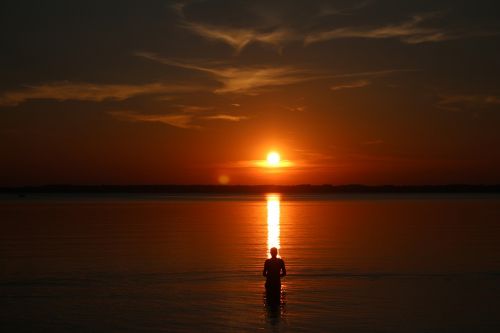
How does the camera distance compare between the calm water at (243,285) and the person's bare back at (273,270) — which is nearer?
the calm water at (243,285)

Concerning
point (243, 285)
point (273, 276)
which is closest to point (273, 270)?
point (273, 276)

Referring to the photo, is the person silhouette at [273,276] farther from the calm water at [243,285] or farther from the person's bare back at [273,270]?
the calm water at [243,285]

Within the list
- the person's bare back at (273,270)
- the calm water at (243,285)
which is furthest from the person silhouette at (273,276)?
the calm water at (243,285)

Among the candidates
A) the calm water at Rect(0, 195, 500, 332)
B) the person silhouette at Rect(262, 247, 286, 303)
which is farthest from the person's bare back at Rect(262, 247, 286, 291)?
the calm water at Rect(0, 195, 500, 332)

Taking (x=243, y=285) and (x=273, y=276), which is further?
(x=243, y=285)

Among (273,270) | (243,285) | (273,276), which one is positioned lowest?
(243,285)

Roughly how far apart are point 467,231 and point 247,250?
91.7 feet

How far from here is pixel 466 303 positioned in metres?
25.7

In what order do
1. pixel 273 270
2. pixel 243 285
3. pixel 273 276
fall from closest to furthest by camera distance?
pixel 273 270 < pixel 273 276 < pixel 243 285

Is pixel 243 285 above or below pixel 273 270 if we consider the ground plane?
below

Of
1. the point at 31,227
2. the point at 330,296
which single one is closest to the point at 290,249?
the point at 330,296

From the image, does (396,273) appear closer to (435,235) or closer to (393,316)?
(393,316)

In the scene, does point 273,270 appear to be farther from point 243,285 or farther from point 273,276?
point 243,285

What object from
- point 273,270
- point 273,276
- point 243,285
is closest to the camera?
point 273,270
